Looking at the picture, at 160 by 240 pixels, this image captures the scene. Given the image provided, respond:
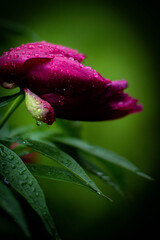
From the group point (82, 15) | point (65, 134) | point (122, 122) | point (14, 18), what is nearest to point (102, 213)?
point (122, 122)

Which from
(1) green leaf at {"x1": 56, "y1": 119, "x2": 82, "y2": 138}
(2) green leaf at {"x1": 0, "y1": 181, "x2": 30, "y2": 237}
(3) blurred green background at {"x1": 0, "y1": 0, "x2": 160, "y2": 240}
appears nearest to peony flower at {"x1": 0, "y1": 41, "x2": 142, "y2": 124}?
(2) green leaf at {"x1": 0, "y1": 181, "x2": 30, "y2": 237}

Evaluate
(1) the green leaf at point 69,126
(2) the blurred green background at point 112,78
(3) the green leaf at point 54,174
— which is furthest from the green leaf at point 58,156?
(2) the blurred green background at point 112,78

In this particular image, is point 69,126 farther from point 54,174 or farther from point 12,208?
point 12,208

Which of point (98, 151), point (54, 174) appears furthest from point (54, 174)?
point (98, 151)

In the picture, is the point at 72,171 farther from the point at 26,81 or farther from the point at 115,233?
the point at 115,233

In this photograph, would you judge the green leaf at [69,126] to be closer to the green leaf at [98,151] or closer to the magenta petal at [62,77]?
the green leaf at [98,151]

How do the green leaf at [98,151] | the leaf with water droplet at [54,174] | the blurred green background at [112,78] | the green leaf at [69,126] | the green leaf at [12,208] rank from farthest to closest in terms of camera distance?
the blurred green background at [112,78]
the green leaf at [69,126]
the green leaf at [98,151]
the leaf with water droplet at [54,174]
the green leaf at [12,208]

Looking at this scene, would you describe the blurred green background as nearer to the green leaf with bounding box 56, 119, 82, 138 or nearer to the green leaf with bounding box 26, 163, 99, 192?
the green leaf with bounding box 56, 119, 82, 138
